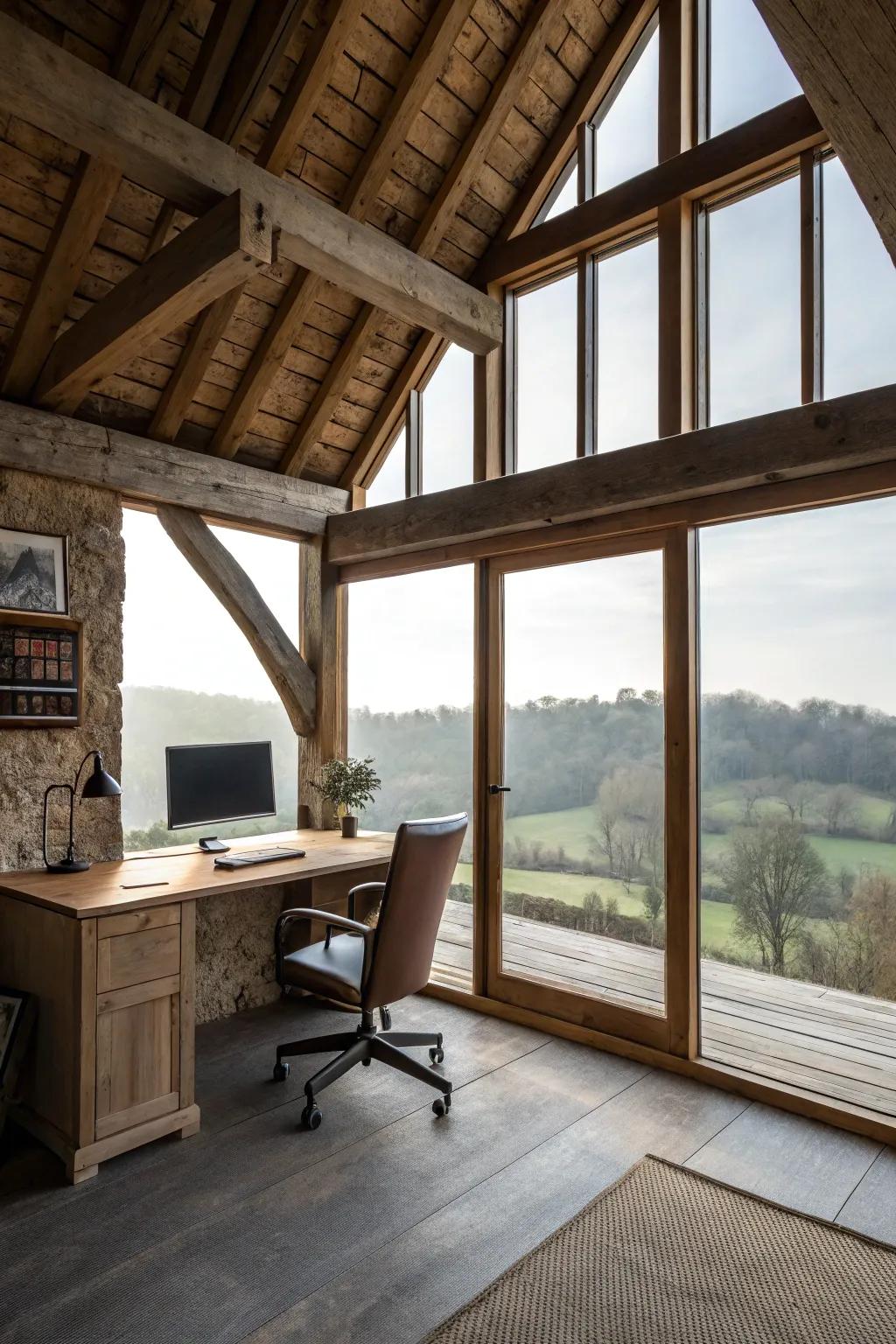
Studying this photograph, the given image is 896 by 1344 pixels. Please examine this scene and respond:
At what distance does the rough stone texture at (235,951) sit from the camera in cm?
391

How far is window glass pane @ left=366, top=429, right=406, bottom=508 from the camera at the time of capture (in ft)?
15.0

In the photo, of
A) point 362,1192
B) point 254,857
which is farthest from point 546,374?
point 362,1192

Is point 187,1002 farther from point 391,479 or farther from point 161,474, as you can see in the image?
point 391,479

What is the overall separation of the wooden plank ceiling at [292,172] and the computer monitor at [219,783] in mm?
1480

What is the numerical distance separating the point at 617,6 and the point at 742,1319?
4791mm

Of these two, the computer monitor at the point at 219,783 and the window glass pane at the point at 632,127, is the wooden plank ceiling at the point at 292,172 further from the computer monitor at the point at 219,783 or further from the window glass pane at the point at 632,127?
the computer monitor at the point at 219,783

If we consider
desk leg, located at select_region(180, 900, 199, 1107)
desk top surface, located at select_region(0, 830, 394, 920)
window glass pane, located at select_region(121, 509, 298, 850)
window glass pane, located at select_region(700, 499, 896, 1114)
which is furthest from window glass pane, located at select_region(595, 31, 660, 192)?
desk leg, located at select_region(180, 900, 199, 1107)

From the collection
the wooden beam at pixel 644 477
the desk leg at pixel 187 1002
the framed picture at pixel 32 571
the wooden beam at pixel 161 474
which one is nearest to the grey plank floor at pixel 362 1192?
the desk leg at pixel 187 1002

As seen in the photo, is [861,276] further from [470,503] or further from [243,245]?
[243,245]

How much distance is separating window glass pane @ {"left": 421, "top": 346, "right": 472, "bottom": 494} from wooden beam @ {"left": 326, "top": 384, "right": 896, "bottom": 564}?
24 cm

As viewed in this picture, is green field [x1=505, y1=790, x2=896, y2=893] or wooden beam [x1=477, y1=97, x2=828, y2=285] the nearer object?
green field [x1=505, y1=790, x2=896, y2=893]

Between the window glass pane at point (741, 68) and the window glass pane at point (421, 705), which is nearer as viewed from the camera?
the window glass pane at point (741, 68)

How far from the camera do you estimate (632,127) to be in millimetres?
3729

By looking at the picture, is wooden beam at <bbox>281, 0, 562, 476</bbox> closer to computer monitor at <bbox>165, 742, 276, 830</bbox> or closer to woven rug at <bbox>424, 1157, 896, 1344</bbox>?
computer monitor at <bbox>165, 742, 276, 830</bbox>
